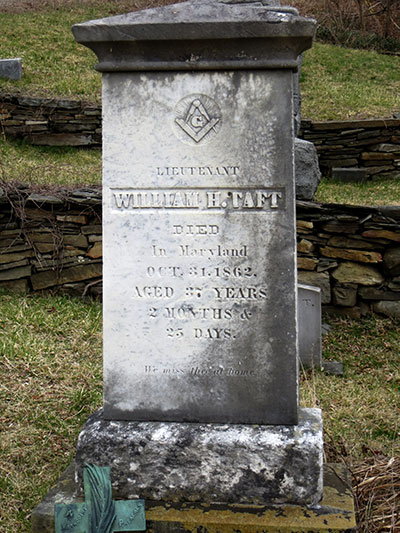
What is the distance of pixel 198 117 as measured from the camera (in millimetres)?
2621

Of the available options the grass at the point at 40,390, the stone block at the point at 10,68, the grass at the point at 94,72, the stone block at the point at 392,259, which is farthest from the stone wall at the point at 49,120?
the stone block at the point at 392,259

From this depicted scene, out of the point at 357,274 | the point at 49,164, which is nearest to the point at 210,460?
the point at 357,274

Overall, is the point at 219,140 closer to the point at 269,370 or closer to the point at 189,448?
the point at 269,370

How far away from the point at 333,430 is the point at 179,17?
2.54 metres

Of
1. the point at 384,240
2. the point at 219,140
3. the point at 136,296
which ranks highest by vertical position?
the point at 219,140

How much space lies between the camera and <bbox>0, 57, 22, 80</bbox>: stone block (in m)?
11.1

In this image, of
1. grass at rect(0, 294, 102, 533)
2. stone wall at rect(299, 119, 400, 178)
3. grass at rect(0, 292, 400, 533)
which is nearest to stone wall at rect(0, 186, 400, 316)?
grass at rect(0, 292, 400, 533)

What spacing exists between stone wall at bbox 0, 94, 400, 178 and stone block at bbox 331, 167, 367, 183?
0.88 feet

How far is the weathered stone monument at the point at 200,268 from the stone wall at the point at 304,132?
781 cm

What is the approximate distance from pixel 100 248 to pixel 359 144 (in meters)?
5.40

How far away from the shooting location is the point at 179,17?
2.56 metres

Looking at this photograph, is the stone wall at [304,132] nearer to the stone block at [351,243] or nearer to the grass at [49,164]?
the grass at [49,164]

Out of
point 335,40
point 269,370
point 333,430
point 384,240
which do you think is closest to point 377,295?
point 384,240

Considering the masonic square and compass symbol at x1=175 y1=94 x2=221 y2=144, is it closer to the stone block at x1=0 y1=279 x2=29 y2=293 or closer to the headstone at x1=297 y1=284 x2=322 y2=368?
the headstone at x1=297 y1=284 x2=322 y2=368
